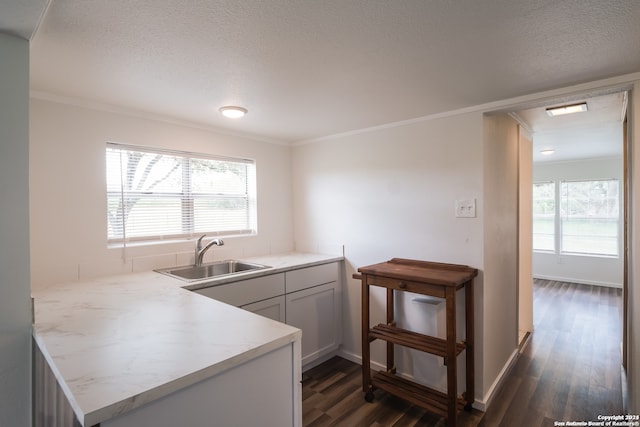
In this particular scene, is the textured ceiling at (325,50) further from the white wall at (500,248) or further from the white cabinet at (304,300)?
the white cabinet at (304,300)

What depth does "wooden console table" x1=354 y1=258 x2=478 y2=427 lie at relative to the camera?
2023mm

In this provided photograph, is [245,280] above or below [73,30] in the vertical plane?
below

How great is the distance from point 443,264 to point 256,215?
177cm

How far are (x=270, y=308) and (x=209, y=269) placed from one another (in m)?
0.65

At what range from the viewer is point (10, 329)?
4.00 ft

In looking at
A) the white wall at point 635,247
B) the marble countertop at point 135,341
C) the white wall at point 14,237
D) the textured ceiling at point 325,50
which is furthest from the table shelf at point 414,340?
the white wall at point 14,237

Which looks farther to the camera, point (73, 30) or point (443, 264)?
point (443, 264)

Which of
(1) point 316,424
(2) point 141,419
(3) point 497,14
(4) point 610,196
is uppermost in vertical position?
(3) point 497,14

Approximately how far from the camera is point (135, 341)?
115cm

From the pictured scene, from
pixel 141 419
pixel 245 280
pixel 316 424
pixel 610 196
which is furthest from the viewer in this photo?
pixel 610 196

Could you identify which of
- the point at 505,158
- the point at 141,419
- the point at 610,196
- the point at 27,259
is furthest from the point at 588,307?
the point at 27,259

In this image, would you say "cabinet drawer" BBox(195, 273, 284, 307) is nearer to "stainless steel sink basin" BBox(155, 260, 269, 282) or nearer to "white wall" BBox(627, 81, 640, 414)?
"stainless steel sink basin" BBox(155, 260, 269, 282)

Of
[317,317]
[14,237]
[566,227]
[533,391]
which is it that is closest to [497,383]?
[533,391]

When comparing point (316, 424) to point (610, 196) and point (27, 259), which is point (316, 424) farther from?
point (610, 196)
